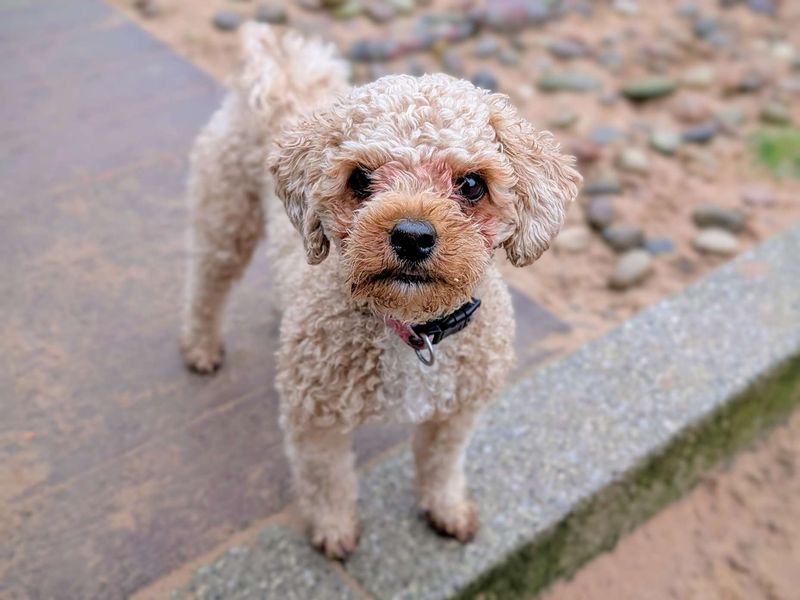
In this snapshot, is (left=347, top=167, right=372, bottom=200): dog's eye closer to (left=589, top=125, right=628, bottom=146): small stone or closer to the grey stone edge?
the grey stone edge

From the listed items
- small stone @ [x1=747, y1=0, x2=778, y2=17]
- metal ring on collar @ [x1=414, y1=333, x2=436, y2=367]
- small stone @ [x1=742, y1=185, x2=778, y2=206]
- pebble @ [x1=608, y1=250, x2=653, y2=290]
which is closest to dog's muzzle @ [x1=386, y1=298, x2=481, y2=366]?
metal ring on collar @ [x1=414, y1=333, x2=436, y2=367]

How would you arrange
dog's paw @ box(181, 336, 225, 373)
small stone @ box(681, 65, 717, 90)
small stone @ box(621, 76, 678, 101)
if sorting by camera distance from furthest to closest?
1. small stone @ box(681, 65, 717, 90)
2. small stone @ box(621, 76, 678, 101)
3. dog's paw @ box(181, 336, 225, 373)

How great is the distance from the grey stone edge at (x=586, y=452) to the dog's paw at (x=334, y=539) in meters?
0.05

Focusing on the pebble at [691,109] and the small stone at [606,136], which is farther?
the pebble at [691,109]

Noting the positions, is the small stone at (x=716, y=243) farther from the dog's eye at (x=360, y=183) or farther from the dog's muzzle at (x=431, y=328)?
the dog's eye at (x=360, y=183)

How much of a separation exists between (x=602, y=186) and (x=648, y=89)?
3.98 feet

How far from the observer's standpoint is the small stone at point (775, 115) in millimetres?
5496

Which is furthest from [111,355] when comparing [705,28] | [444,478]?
[705,28]

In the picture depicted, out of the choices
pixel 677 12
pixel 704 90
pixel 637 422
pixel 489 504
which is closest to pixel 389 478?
pixel 489 504

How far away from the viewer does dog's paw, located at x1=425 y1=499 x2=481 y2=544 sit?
275cm

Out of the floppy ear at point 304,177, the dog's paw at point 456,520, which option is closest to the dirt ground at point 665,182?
the dog's paw at point 456,520

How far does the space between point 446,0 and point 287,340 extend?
15.4 feet

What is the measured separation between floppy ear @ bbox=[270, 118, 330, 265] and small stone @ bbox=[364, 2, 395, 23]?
4.12 m

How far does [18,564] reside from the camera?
2629 millimetres
